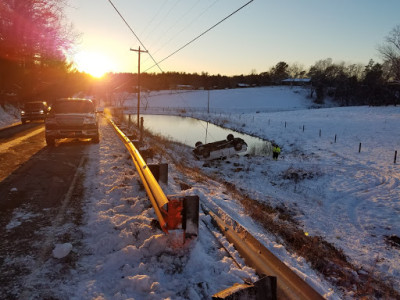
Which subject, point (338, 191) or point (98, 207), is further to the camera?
point (338, 191)

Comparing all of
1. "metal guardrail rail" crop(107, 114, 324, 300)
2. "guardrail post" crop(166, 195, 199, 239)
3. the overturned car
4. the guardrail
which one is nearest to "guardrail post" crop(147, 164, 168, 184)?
"metal guardrail rail" crop(107, 114, 324, 300)

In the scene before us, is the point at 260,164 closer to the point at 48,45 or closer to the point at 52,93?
the point at 48,45

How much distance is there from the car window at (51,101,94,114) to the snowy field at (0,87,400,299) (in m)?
1.89

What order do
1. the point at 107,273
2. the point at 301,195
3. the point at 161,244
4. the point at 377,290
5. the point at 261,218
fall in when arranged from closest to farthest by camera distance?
the point at 107,273, the point at 161,244, the point at 377,290, the point at 261,218, the point at 301,195

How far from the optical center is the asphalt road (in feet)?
10.3

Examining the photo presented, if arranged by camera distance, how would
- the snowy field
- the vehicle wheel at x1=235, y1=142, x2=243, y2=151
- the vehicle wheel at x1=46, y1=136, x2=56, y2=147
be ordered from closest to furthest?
the snowy field < the vehicle wheel at x1=46, y1=136, x2=56, y2=147 < the vehicle wheel at x1=235, y1=142, x2=243, y2=151

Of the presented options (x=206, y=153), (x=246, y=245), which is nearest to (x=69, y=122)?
(x=246, y=245)

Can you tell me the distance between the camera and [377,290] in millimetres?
5047

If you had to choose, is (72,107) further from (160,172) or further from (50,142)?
(160,172)

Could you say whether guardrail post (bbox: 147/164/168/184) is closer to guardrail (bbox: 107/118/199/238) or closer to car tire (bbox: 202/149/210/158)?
guardrail (bbox: 107/118/199/238)

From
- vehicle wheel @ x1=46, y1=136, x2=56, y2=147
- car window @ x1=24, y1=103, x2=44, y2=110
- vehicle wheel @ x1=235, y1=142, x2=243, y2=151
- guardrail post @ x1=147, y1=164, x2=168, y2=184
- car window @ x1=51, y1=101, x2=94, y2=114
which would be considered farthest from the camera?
car window @ x1=24, y1=103, x2=44, y2=110

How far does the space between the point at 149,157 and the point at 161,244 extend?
5.15 m

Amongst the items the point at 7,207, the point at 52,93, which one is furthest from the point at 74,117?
the point at 52,93

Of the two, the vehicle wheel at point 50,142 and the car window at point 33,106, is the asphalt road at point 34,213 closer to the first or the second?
the vehicle wheel at point 50,142
